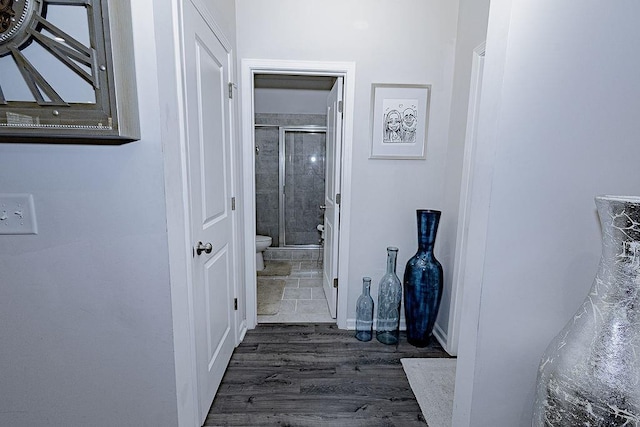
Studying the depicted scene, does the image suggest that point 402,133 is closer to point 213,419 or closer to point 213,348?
point 213,348

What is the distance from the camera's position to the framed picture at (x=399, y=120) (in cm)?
212

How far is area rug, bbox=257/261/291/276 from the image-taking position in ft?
11.9

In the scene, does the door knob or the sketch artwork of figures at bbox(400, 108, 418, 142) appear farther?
the sketch artwork of figures at bbox(400, 108, 418, 142)

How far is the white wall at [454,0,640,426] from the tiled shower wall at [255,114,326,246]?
134 inches

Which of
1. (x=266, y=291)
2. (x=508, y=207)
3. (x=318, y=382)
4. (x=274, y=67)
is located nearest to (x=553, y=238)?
(x=508, y=207)

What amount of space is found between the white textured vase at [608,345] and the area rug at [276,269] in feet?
10.0

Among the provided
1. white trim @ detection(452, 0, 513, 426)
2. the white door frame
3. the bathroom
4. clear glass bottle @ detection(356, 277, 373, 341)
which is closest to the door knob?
the white door frame

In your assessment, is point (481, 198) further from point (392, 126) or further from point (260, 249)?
point (260, 249)

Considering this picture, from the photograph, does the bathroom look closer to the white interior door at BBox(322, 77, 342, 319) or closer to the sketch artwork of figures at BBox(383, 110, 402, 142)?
the white interior door at BBox(322, 77, 342, 319)

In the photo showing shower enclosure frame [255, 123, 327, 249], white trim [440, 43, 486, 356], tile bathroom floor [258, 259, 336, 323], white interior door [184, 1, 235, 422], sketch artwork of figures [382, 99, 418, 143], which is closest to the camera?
white interior door [184, 1, 235, 422]

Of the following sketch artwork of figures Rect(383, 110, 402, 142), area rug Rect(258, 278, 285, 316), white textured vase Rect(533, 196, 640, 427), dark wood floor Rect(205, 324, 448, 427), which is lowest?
dark wood floor Rect(205, 324, 448, 427)

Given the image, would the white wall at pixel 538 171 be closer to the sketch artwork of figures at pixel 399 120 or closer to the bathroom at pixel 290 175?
the sketch artwork of figures at pixel 399 120

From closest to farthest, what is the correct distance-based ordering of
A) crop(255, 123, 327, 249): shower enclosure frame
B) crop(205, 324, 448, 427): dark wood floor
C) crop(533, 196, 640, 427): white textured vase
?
1. crop(533, 196, 640, 427): white textured vase
2. crop(205, 324, 448, 427): dark wood floor
3. crop(255, 123, 327, 249): shower enclosure frame

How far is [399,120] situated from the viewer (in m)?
2.15
